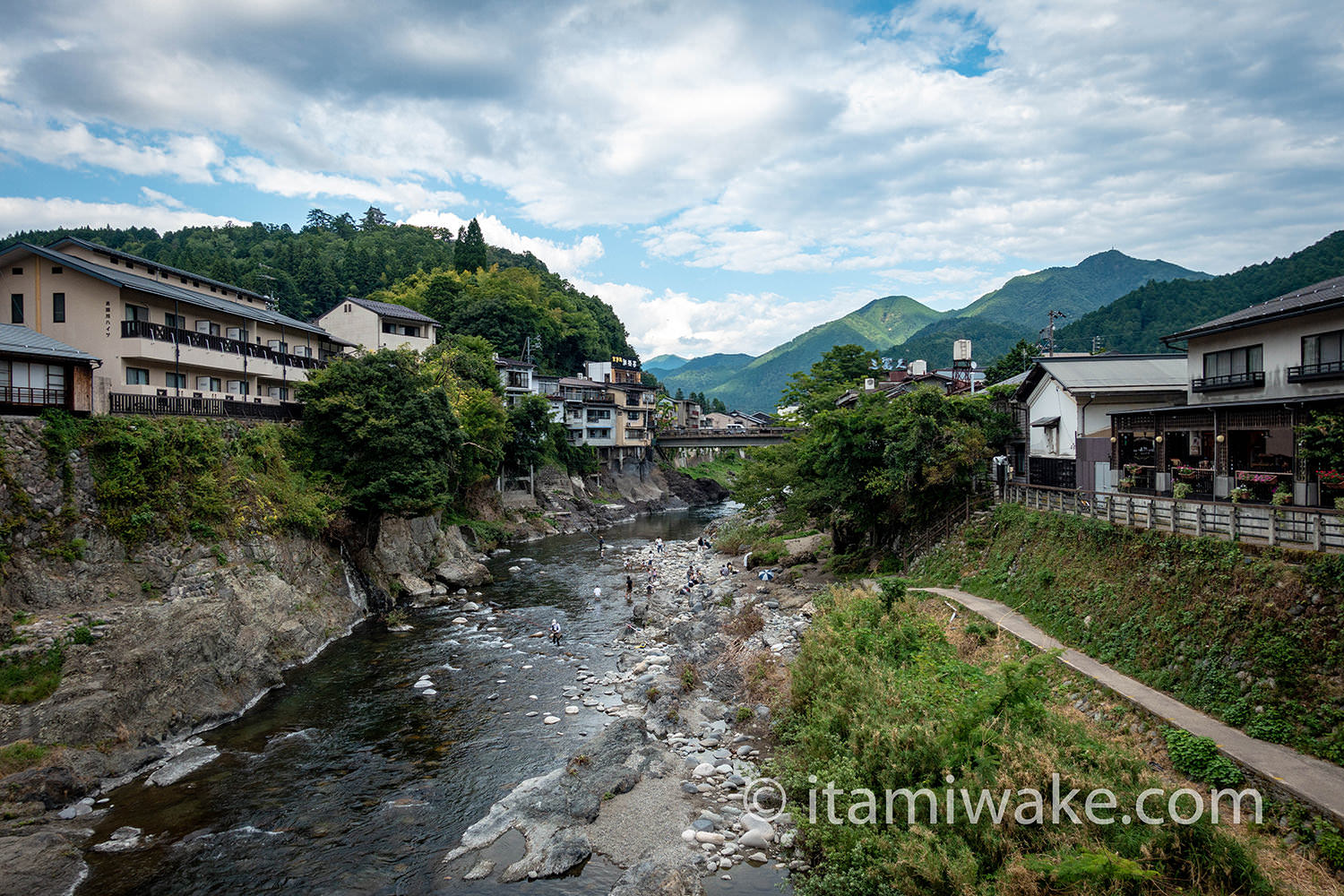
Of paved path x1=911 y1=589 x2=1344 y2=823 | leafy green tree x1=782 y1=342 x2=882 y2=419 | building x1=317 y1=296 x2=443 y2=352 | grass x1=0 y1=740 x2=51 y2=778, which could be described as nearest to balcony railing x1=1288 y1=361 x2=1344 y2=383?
paved path x1=911 y1=589 x2=1344 y2=823

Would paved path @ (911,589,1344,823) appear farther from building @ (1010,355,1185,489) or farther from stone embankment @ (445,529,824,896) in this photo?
building @ (1010,355,1185,489)

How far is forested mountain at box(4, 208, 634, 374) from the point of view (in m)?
79.2

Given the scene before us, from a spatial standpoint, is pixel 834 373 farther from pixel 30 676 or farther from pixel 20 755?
pixel 20 755

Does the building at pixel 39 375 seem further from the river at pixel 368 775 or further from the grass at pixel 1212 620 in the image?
the grass at pixel 1212 620

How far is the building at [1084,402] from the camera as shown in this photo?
25.1 m

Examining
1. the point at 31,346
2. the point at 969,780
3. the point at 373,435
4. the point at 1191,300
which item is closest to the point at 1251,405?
the point at 969,780

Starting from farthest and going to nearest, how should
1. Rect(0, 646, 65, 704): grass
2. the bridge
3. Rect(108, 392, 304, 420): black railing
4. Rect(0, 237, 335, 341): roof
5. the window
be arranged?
the bridge < Rect(0, 237, 335, 341): roof < Rect(108, 392, 304, 420): black railing < the window < Rect(0, 646, 65, 704): grass

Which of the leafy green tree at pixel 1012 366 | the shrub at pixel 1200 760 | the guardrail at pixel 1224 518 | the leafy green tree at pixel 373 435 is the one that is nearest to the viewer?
the shrub at pixel 1200 760

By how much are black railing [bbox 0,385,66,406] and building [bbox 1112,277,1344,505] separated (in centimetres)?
3639

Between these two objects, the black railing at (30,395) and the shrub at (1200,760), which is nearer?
the shrub at (1200,760)

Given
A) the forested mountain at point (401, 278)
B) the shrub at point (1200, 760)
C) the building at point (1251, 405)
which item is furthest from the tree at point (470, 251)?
the shrub at point (1200, 760)

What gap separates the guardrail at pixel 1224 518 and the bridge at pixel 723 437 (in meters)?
49.5

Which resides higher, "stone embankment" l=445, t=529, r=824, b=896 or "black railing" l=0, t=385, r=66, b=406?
"black railing" l=0, t=385, r=66, b=406

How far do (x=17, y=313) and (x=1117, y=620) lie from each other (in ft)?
135
